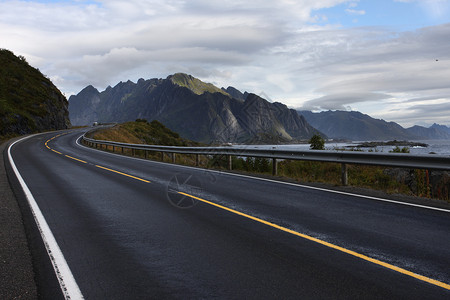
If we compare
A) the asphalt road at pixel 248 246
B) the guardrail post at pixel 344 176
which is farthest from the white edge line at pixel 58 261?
the guardrail post at pixel 344 176

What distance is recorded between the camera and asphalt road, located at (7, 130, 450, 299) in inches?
140

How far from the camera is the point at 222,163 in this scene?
61.9ft

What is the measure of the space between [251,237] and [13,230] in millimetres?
4036

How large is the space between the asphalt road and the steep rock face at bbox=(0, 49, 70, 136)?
45190mm

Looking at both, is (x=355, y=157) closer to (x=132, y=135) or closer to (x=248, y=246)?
(x=248, y=246)

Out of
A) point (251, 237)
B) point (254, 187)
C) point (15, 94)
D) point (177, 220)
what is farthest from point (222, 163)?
point (15, 94)

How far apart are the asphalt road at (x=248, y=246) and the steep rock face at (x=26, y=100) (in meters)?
45.2

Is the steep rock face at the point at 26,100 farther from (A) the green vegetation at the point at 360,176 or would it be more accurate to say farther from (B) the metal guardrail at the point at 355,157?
(B) the metal guardrail at the point at 355,157

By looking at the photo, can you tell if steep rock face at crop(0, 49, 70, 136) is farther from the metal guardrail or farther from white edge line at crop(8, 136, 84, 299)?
white edge line at crop(8, 136, 84, 299)

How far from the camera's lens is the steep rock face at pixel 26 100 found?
159ft

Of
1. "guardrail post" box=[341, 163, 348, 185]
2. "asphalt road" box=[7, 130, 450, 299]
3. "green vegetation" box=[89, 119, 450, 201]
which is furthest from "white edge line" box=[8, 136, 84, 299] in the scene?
"guardrail post" box=[341, 163, 348, 185]

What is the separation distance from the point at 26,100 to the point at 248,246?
216 ft

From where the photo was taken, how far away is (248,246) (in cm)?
485

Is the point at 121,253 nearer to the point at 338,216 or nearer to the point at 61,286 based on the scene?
the point at 61,286
